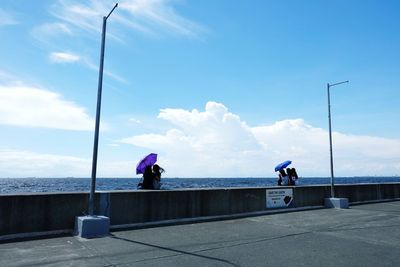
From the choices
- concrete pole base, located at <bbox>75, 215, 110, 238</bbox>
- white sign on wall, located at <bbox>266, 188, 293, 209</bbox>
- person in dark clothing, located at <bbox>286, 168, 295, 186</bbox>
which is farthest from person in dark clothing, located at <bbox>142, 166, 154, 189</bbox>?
person in dark clothing, located at <bbox>286, 168, 295, 186</bbox>

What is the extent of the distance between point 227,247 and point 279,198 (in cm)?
727

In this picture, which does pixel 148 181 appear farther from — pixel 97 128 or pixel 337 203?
pixel 337 203

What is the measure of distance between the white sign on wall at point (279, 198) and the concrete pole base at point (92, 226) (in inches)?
284

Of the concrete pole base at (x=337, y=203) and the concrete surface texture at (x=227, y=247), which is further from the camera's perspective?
the concrete pole base at (x=337, y=203)

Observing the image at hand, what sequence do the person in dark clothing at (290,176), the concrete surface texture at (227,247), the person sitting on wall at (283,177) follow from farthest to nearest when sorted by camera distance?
1. the person sitting on wall at (283,177)
2. the person in dark clothing at (290,176)
3. the concrete surface texture at (227,247)

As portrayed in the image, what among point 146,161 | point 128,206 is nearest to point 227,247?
point 128,206

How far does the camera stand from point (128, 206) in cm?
1095

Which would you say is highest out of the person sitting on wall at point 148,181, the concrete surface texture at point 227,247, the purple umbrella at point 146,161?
the purple umbrella at point 146,161

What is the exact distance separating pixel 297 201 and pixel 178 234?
7.63m

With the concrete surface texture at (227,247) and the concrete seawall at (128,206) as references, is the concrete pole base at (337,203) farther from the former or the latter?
the concrete surface texture at (227,247)

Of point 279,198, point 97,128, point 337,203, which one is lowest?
point 337,203

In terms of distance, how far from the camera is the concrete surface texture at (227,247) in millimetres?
7004

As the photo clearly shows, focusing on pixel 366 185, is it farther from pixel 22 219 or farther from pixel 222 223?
pixel 22 219

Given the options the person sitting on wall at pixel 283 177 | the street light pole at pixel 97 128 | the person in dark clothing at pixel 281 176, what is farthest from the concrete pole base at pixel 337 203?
the street light pole at pixel 97 128
